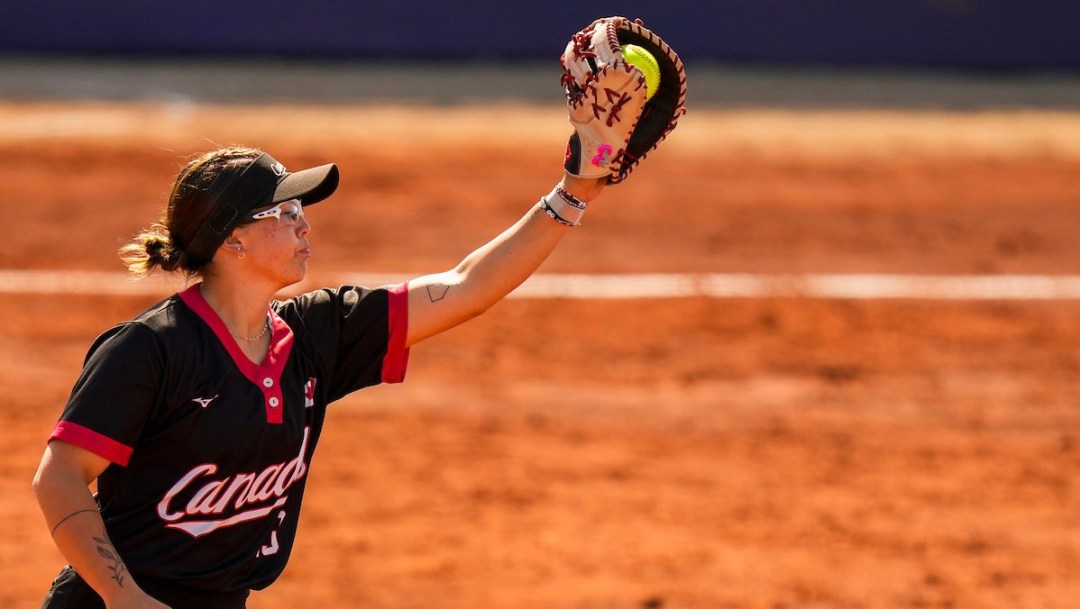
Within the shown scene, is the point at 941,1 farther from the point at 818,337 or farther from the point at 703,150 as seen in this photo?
the point at 818,337

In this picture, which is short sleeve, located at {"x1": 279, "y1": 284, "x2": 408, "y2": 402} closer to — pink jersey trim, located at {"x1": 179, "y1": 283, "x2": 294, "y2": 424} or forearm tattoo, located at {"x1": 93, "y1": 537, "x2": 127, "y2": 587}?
pink jersey trim, located at {"x1": 179, "y1": 283, "x2": 294, "y2": 424}

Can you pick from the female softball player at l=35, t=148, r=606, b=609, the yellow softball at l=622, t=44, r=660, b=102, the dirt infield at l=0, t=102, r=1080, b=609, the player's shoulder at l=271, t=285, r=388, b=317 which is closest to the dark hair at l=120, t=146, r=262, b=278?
the female softball player at l=35, t=148, r=606, b=609

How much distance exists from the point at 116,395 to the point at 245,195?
1.93ft

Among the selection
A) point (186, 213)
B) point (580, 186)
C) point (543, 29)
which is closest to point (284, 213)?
point (186, 213)

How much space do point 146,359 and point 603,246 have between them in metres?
8.89

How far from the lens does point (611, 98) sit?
3.48m

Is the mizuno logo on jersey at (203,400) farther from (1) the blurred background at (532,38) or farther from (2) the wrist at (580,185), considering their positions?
(1) the blurred background at (532,38)

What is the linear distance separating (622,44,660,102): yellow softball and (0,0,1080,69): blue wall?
15.5 meters

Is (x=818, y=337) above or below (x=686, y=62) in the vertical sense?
below

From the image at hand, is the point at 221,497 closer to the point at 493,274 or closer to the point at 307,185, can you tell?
the point at 307,185

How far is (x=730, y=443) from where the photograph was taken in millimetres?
8047

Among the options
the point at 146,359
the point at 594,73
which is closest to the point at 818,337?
the point at 594,73

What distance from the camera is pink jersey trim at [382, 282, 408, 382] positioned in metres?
3.60

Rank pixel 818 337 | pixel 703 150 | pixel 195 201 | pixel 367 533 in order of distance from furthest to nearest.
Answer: pixel 703 150 → pixel 818 337 → pixel 367 533 → pixel 195 201
